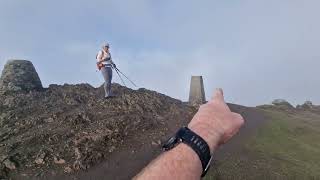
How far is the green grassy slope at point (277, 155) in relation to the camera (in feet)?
45.3

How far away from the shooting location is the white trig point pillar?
1841 centimetres

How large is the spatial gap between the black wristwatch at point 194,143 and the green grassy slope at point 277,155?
35.7 ft

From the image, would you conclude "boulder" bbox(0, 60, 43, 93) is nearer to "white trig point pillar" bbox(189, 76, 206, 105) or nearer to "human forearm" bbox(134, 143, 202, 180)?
"white trig point pillar" bbox(189, 76, 206, 105)

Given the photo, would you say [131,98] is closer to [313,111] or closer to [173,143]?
[313,111]

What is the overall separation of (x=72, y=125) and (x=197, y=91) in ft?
16.0

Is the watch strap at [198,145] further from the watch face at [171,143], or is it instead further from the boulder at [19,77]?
the boulder at [19,77]

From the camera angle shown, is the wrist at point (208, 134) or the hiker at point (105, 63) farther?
the hiker at point (105, 63)

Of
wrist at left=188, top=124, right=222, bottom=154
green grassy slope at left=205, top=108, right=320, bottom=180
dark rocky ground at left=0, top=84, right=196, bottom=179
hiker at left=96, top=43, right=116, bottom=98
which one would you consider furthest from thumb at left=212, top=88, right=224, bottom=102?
hiker at left=96, top=43, right=116, bottom=98

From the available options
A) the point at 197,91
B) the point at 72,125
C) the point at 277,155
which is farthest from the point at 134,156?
the point at 197,91

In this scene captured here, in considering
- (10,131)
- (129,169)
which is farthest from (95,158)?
(10,131)

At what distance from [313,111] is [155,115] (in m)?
13.7

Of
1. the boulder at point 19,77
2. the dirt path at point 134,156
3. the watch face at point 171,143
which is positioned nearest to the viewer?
the watch face at point 171,143

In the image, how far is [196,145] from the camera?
206 cm

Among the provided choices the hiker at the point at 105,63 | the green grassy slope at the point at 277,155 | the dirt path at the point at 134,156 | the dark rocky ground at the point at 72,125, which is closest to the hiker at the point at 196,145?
the green grassy slope at the point at 277,155
